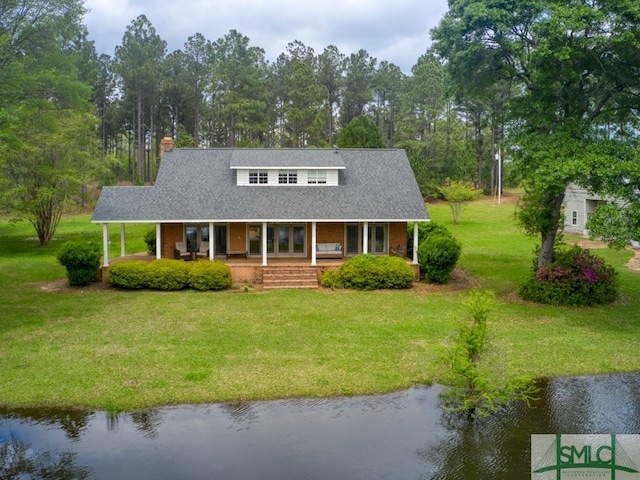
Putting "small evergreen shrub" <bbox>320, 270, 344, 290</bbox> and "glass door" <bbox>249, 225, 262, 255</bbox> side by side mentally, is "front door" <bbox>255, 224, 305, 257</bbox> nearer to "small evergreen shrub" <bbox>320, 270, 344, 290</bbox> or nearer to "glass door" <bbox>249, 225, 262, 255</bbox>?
"glass door" <bbox>249, 225, 262, 255</bbox>

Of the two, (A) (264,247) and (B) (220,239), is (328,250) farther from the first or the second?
(B) (220,239)

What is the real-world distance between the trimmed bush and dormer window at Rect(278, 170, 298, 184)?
612cm

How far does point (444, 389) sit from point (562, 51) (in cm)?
1186

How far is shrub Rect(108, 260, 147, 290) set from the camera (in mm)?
23922

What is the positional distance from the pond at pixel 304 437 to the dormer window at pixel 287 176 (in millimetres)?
16726

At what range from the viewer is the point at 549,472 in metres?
10.1

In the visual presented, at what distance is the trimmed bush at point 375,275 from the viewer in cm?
2422

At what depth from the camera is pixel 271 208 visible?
26391mm

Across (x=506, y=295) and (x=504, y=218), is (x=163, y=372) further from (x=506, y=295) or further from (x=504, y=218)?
(x=504, y=218)

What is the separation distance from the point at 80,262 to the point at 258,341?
11.1 m

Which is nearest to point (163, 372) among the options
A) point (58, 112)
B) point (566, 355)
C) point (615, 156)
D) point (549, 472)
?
point (549, 472)

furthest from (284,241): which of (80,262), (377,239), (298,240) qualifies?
(80,262)

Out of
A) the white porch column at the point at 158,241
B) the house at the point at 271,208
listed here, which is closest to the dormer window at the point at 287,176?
the house at the point at 271,208

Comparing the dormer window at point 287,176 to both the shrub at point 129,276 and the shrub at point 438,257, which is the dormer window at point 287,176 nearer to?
the shrub at point 438,257
